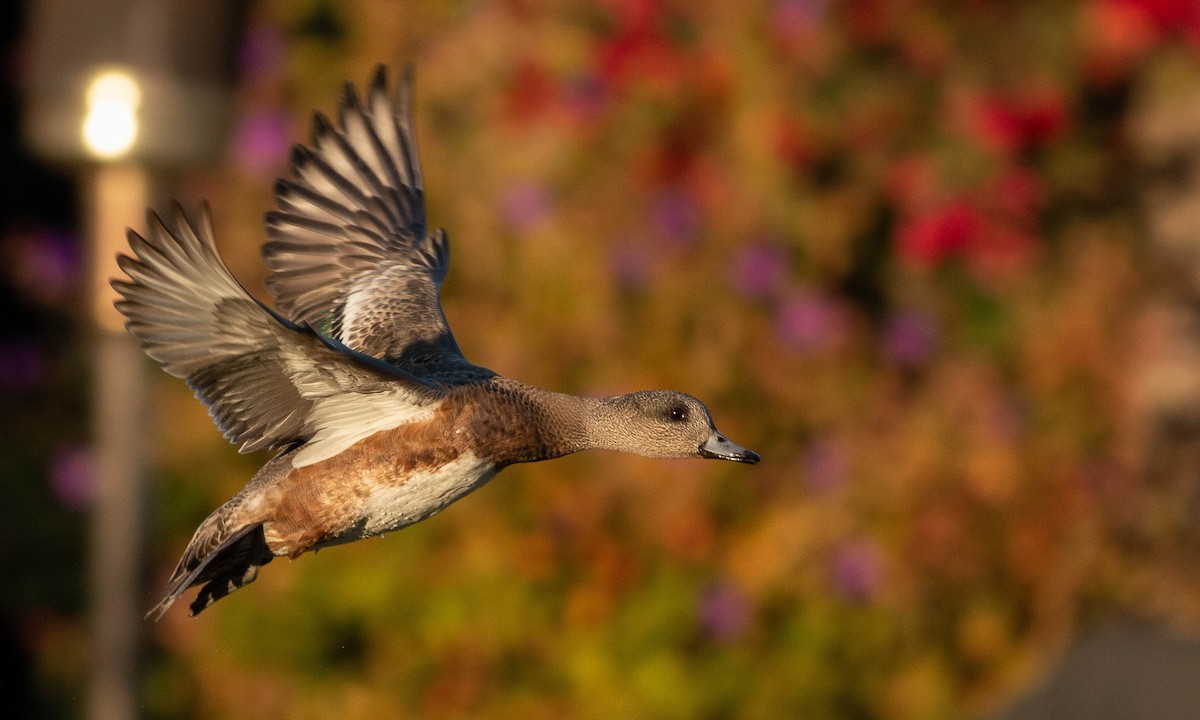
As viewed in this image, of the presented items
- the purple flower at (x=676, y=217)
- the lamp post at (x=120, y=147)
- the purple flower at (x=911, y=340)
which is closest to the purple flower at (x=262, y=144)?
the lamp post at (x=120, y=147)

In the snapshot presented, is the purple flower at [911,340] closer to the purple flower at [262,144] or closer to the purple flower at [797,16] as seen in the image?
the purple flower at [797,16]

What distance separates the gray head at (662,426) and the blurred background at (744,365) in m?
2.12

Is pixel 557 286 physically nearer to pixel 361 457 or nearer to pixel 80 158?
pixel 80 158

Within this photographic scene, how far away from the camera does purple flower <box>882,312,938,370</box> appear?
19.0 feet

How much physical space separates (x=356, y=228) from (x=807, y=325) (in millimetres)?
2013

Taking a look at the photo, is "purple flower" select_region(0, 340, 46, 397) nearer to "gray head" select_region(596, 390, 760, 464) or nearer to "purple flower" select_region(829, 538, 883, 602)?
"purple flower" select_region(829, 538, 883, 602)

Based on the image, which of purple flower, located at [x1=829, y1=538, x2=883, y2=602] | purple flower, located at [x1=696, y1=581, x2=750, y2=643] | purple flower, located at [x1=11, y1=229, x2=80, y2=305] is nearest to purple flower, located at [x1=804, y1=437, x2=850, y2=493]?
purple flower, located at [x1=829, y1=538, x2=883, y2=602]

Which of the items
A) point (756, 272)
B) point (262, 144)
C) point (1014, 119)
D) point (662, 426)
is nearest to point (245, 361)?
point (662, 426)

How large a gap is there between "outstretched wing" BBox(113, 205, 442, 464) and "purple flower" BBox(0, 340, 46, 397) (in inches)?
143

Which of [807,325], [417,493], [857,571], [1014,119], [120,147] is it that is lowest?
[417,493]

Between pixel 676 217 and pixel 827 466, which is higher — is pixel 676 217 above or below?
above

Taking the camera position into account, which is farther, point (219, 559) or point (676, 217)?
point (676, 217)

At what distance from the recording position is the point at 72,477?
624 cm

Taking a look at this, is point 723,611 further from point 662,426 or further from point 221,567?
point 221,567
